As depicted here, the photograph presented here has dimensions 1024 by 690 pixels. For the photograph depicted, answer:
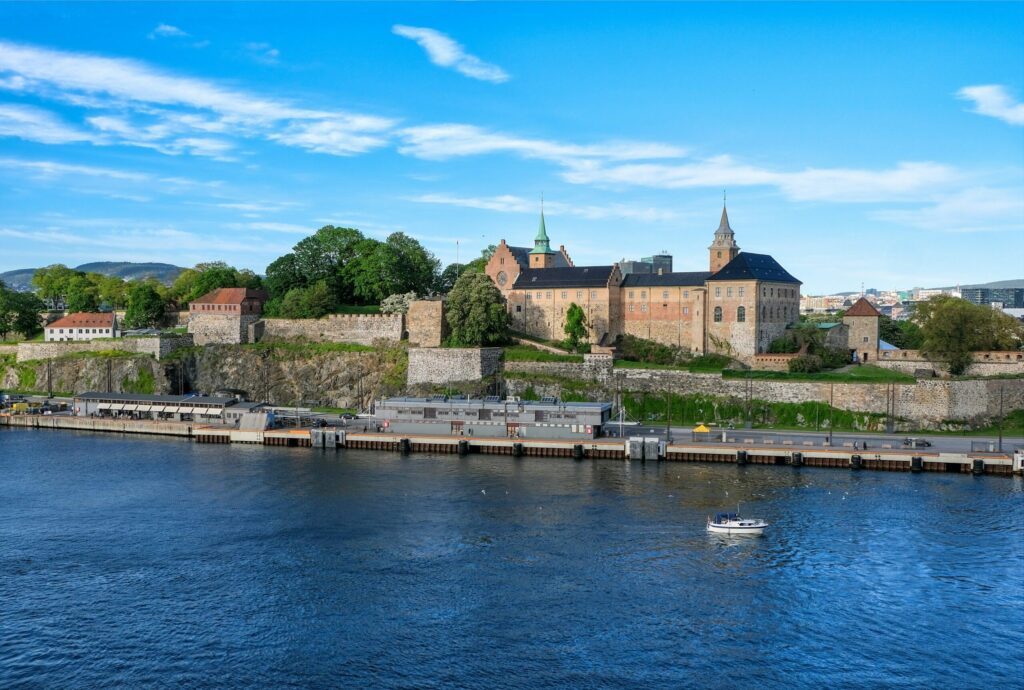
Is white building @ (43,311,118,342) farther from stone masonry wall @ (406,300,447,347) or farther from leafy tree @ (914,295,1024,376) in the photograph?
leafy tree @ (914,295,1024,376)

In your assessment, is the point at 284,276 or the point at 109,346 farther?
the point at 284,276

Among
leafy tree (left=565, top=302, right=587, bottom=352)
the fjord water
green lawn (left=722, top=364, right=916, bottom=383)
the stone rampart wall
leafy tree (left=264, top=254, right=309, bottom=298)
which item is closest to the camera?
the fjord water

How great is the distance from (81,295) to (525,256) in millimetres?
56250

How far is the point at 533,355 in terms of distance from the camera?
7631cm

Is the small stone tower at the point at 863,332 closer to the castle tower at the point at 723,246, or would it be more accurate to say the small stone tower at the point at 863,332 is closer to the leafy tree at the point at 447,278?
the castle tower at the point at 723,246

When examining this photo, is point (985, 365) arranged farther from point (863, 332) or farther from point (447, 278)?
point (447, 278)

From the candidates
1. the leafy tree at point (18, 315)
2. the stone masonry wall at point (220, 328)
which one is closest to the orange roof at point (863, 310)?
the stone masonry wall at point (220, 328)

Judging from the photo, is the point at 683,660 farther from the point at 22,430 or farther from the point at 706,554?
the point at 22,430

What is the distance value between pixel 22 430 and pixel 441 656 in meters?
58.1

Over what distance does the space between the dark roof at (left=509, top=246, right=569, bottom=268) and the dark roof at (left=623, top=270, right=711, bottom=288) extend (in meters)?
8.66

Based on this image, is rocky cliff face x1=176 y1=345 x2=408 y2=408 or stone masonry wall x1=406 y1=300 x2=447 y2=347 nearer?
rocky cliff face x1=176 y1=345 x2=408 y2=408

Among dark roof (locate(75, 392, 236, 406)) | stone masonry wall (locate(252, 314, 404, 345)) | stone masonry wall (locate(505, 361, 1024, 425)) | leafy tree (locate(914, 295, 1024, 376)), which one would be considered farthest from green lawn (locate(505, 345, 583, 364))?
leafy tree (locate(914, 295, 1024, 376))

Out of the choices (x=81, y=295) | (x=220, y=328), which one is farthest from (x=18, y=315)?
(x=220, y=328)

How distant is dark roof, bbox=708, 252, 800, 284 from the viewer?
7331 cm
